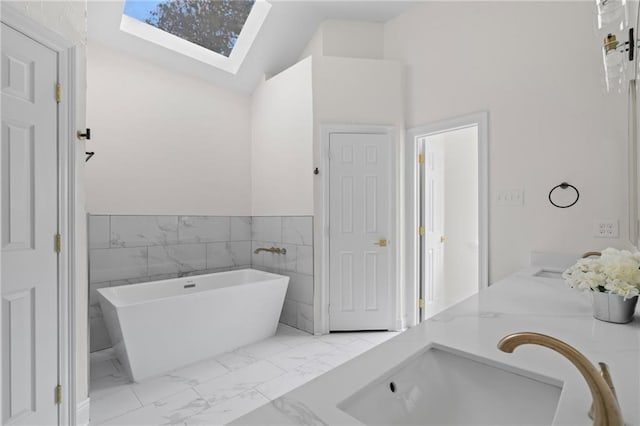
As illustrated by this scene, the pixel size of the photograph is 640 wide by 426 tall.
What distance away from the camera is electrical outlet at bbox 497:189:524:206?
8.74 feet

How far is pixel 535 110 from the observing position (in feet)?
8.48

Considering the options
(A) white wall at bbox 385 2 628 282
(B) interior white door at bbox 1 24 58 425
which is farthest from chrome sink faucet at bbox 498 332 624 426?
(A) white wall at bbox 385 2 628 282

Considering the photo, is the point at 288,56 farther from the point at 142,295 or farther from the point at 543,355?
the point at 543,355

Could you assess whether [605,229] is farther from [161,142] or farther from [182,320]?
[161,142]

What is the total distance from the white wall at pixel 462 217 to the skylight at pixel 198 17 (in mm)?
2905

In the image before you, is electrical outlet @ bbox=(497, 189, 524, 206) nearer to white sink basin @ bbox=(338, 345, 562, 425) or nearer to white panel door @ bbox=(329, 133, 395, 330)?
white panel door @ bbox=(329, 133, 395, 330)

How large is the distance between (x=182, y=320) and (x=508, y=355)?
2.39 meters

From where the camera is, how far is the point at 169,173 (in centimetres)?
360

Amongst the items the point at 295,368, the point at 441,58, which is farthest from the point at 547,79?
the point at 295,368

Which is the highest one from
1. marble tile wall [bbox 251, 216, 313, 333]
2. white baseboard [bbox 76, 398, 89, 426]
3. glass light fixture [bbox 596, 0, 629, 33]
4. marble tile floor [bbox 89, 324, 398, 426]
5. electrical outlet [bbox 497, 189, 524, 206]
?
glass light fixture [bbox 596, 0, 629, 33]

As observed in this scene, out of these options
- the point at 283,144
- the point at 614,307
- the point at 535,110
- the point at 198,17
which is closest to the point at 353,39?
the point at 283,144

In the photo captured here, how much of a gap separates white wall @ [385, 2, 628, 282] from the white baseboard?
2.99m

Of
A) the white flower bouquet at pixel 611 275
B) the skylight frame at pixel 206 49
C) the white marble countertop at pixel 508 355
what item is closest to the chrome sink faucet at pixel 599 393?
the white marble countertop at pixel 508 355

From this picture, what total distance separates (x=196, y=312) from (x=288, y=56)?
299cm
